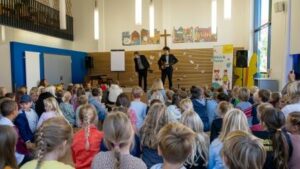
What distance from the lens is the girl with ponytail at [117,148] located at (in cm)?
183

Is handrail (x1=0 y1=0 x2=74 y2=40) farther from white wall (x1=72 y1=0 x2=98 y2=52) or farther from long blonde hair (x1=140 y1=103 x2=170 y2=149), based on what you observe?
long blonde hair (x1=140 y1=103 x2=170 y2=149)

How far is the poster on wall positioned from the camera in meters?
12.3

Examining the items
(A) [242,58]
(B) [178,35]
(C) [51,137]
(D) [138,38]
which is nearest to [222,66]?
(A) [242,58]

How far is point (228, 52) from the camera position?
1230 centimetres

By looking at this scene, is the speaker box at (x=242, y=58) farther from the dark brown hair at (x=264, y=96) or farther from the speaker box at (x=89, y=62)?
the dark brown hair at (x=264, y=96)

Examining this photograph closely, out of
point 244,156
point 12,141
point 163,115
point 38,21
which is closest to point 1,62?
point 38,21

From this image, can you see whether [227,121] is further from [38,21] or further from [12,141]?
[38,21]

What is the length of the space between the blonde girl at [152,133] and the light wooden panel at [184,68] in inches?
420

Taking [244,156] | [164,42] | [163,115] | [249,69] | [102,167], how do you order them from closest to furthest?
[244,156], [102,167], [163,115], [249,69], [164,42]

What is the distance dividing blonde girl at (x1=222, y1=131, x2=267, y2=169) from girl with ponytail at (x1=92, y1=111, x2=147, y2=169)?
538mm

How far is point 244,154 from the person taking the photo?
157 centimetres

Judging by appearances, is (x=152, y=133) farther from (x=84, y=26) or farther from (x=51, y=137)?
(x=84, y=26)

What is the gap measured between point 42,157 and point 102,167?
0.39 meters

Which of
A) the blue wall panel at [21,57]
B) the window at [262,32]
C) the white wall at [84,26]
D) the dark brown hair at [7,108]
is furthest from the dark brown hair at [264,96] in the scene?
the white wall at [84,26]
